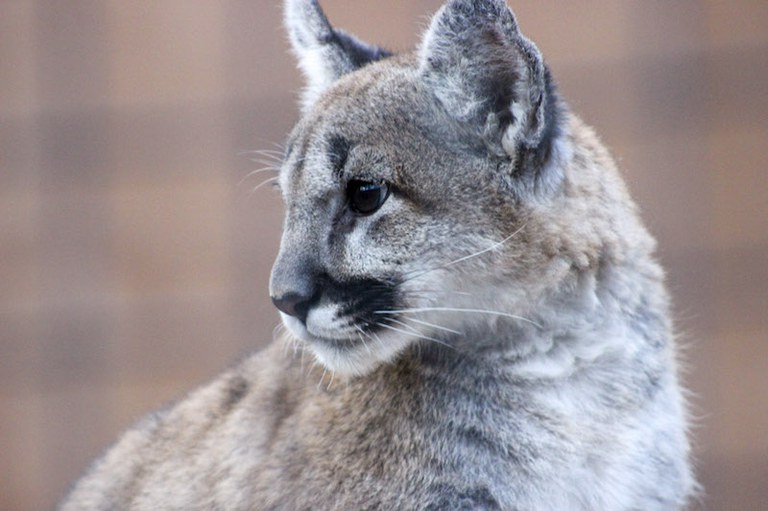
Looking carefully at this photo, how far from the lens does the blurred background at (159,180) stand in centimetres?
715

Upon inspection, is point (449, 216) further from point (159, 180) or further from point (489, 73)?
point (159, 180)

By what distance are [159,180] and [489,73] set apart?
4.39 metres

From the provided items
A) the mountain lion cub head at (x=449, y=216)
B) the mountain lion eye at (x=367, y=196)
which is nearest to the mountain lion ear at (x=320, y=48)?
the mountain lion cub head at (x=449, y=216)

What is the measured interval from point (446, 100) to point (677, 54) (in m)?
3.83

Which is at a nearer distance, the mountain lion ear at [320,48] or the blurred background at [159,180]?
the mountain lion ear at [320,48]

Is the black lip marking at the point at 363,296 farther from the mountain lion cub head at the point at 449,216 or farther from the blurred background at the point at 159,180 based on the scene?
the blurred background at the point at 159,180

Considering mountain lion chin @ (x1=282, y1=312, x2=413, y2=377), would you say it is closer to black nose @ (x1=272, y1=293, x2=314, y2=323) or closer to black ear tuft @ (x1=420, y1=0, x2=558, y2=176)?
black nose @ (x1=272, y1=293, x2=314, y2=323)

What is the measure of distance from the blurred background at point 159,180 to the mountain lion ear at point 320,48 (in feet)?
9.24

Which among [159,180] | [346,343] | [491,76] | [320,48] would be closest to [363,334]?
[346,343]

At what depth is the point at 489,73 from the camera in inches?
140

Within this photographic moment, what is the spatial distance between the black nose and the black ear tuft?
28.0 inches

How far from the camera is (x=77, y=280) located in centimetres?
770

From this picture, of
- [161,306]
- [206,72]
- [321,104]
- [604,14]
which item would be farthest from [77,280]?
[321,104]

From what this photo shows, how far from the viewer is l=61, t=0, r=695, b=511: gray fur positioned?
3.50 m
